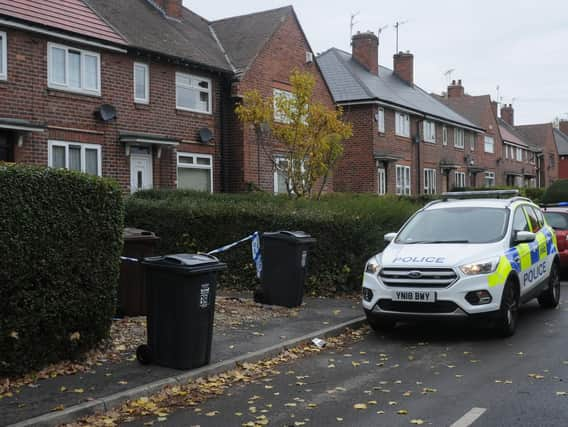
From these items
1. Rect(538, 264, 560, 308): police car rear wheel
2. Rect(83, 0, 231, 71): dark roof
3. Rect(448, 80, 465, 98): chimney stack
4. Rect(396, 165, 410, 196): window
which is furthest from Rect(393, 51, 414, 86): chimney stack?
Rect(538, 264, 560, 308): police car rear wheel

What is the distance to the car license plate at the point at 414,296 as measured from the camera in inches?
337

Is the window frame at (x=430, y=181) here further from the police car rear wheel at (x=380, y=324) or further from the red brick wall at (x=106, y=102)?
the police car rear wheel at (x=380, y=324)

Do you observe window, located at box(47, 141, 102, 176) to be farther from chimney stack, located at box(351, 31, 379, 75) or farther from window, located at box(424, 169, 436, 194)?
window, located at box(424, 169, 436, 194)

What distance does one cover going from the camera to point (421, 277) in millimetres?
8625

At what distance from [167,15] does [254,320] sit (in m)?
17.0

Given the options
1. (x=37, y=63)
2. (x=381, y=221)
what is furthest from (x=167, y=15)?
(x=381, y=221)

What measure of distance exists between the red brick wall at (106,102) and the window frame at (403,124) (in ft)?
44.2

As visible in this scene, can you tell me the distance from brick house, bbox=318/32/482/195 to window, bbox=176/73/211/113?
31.4ft

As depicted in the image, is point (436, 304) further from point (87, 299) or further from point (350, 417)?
point (87, 299)

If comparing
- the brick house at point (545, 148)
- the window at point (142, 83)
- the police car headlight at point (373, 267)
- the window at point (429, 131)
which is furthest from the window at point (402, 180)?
the brick house at point (545, 148)

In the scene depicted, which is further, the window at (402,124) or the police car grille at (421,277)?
the window at (402,124)

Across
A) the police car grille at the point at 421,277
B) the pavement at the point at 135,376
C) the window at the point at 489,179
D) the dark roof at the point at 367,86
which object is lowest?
the pavement at the point at 135,376

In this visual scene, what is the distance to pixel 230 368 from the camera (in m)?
7.46

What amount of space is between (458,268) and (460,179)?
3525cm
